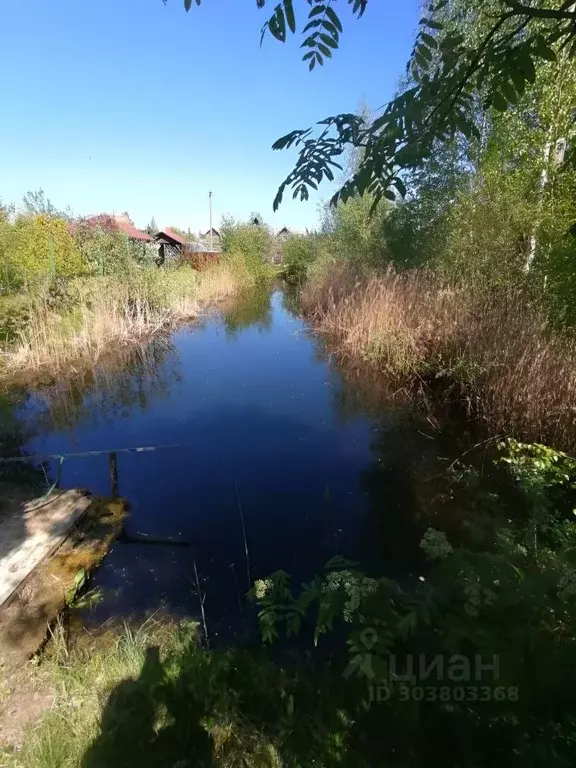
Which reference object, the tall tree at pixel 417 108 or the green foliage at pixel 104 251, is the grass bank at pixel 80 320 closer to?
the green foliage at pixel 104 251

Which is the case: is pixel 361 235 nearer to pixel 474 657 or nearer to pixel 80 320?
pixel 80 320

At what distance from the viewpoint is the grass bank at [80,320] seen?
25.4 ft

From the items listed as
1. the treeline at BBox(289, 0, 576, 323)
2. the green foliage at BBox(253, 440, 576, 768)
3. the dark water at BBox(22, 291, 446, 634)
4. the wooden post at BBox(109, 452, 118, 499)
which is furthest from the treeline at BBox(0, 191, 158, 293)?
the green foliage at BBox(253, 440, 576, 768)

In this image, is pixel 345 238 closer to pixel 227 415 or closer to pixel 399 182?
pixel 227 415

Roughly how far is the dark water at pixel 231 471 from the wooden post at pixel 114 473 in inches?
2.5

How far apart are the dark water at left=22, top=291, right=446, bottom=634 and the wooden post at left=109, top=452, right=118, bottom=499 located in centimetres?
6

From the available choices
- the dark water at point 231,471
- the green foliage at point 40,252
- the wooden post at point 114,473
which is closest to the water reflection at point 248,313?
the green foliage at point 40,252

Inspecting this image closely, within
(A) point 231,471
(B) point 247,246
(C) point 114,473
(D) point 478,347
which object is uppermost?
(B) point 247,246

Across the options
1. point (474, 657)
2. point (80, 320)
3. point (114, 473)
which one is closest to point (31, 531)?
point (114, 473)

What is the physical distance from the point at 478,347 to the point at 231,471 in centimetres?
382

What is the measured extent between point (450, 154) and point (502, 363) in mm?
7092

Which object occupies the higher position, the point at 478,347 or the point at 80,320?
the point at 80,320

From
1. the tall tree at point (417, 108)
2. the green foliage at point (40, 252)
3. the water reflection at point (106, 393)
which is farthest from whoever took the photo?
the green foliage at point (40, 252)

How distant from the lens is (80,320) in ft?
30.6
